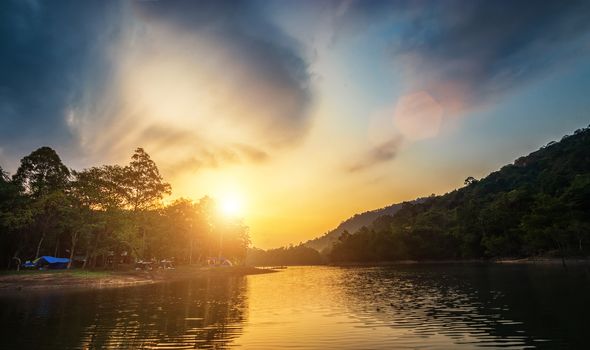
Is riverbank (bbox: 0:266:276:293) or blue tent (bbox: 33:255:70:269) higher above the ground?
blue tent (bbox: 33:255:70:269)

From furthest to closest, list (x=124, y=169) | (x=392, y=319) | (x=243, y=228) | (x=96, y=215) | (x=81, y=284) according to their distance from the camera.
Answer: (x=243, y=228) → (x=124, y=169) → (x=96, y=215) → (x=81, y=284) → (x=392, y=319)

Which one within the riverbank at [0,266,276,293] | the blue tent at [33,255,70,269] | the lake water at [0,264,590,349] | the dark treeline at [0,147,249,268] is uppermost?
the dark treeline at [0,147,249,268]

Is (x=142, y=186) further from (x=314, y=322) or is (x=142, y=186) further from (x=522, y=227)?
(x=522, y=227)

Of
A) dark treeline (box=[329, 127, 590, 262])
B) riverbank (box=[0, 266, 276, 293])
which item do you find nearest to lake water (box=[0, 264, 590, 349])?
riverbank (box=[0, 266, 276, 293])

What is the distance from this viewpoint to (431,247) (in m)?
187

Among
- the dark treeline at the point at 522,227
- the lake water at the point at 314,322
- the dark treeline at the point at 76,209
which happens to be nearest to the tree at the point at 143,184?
the dark treeline at the point at 76,209

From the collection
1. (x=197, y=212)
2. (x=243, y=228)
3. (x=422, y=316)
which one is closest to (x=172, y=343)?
(x=422, y=316)

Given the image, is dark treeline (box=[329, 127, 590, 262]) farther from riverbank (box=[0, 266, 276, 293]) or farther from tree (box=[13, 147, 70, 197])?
tree (box=[13, 147, 70, 197])

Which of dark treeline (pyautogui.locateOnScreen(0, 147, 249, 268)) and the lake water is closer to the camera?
the lake water

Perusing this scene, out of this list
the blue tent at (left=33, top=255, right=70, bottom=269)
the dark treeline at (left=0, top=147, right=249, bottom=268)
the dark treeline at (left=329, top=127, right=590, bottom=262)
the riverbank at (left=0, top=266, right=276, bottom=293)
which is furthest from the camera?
the dark treeline at (left=329, top=127, right=590, bottom=262)

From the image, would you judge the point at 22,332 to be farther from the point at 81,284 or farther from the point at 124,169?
the point at 124,169

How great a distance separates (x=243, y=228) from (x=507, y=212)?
10683 cm

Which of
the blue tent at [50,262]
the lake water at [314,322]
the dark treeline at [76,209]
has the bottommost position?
the lake water at [314,322]

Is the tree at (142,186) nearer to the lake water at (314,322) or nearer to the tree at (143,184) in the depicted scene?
the tree at (143,184)
